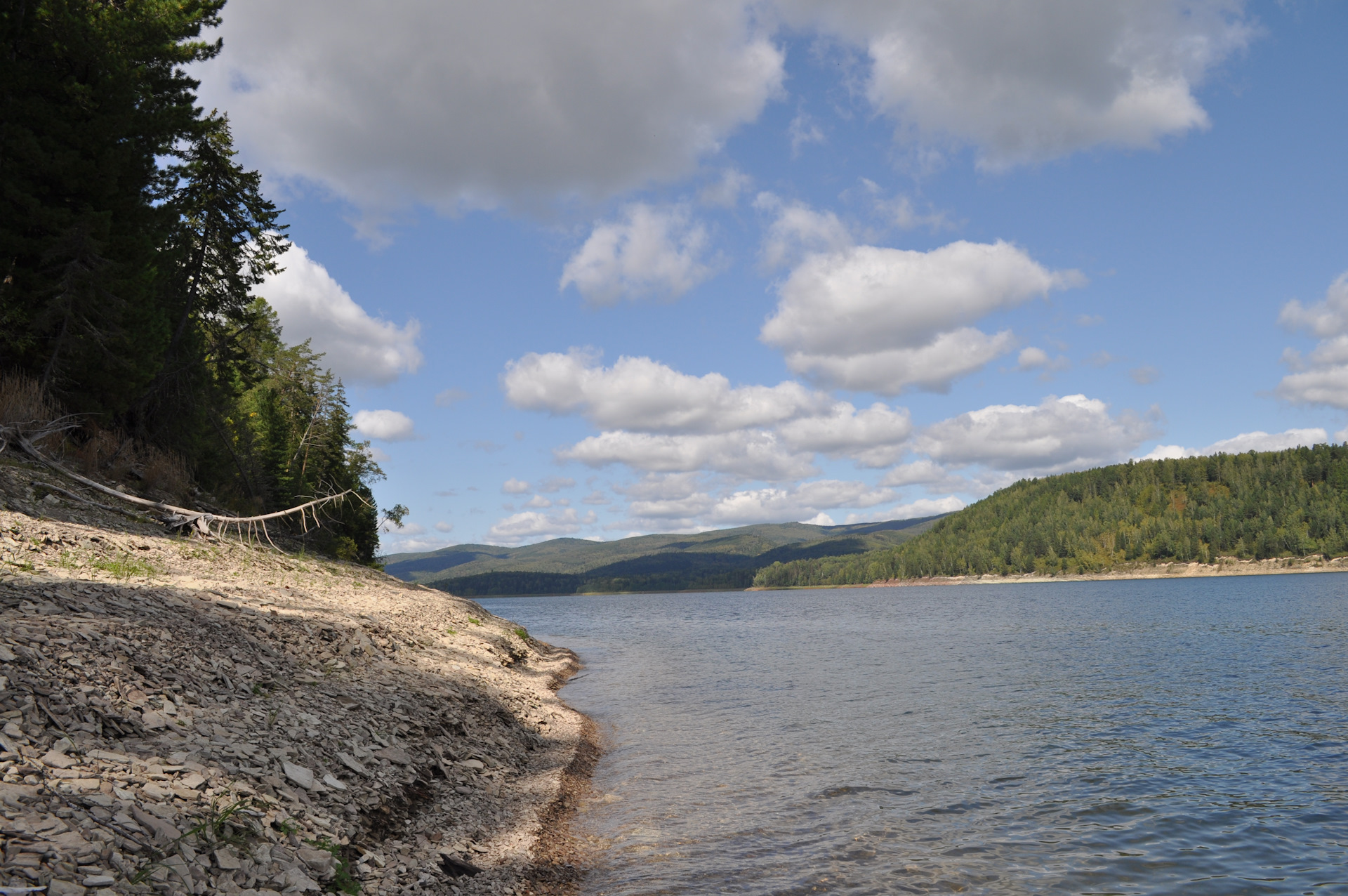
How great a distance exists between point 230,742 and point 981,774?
1825 cm

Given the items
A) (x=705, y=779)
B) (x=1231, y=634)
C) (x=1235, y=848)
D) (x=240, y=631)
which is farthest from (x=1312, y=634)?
(x=240, y=631)

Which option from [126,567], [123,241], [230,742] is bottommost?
[230,742]

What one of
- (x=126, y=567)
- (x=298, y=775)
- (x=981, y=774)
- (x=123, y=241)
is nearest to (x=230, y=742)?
(x=298, y=775)

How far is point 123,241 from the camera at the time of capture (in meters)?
28.7

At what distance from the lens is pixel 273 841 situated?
8.87 metres

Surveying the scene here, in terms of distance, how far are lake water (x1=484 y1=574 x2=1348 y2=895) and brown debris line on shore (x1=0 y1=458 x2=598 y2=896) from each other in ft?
8.41

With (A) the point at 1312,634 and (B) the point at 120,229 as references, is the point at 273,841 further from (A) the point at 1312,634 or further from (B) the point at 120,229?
(A) the point at 1312,634

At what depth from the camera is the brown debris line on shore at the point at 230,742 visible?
7.61 meters

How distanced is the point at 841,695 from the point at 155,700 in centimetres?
2838

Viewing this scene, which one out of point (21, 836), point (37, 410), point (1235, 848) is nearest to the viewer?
point (21, 836)

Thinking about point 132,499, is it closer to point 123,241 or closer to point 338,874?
point 123,241

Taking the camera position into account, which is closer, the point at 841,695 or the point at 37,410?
the point at 37,410

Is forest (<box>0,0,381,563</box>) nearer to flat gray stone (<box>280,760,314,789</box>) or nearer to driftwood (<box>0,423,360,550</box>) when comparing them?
driftwood (<box>0,423,360,550</box>)

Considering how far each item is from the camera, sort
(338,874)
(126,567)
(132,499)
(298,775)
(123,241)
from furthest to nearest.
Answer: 1. (123,241)
2. (132,499)
3. (126,567)
4. (298,775)
5. (338,874)
